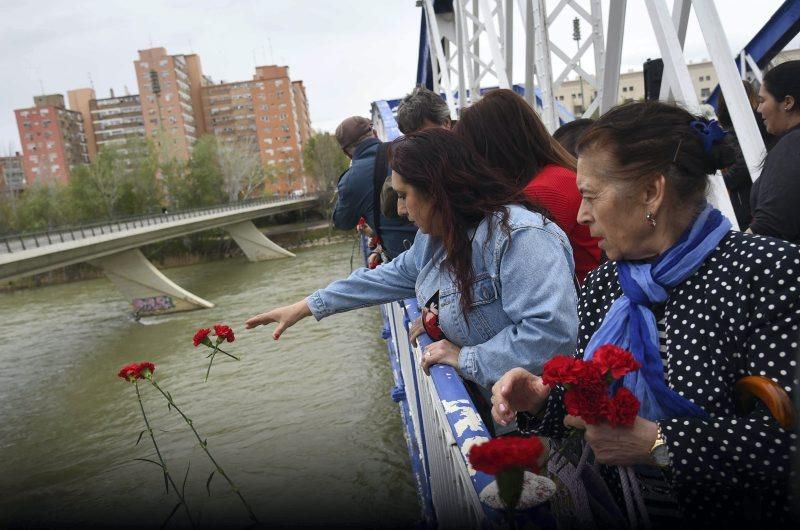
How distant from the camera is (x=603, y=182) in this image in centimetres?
139

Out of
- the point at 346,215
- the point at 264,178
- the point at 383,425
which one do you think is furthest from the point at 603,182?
the point at 264,178

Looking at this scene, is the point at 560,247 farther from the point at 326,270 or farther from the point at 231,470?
the point at 326,270

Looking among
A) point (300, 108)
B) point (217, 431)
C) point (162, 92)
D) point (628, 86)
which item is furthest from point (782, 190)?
point (300, 108)

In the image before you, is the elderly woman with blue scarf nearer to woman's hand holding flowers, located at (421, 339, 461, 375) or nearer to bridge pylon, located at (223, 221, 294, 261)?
woman's hand holding flowers, located at (421, 339, 461, 375)

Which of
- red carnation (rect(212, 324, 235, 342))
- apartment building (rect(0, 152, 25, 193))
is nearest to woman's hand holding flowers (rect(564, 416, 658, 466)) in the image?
red carnation (rect(212, 324, 235, 342))

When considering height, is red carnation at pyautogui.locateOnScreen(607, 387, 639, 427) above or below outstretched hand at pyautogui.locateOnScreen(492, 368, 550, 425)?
above

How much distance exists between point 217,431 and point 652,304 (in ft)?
22.7

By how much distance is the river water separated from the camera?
5172 millimetres

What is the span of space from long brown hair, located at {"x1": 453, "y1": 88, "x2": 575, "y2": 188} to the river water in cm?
136

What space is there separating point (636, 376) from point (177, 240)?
41.2 meters

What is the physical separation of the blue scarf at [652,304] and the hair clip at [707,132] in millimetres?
130

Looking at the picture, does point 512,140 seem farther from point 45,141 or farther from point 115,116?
point 115,116

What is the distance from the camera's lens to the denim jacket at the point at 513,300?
5.66ft

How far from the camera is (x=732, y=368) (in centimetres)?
119
